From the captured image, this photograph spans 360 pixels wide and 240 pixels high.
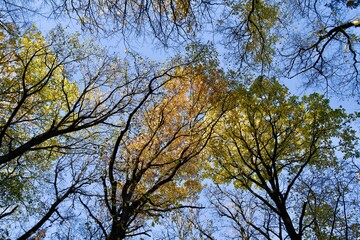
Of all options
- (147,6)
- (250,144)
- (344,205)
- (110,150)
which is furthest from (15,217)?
(344,205)

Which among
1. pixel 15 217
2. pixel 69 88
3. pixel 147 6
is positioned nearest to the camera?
pixel 147 6

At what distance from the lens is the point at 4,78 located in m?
9.27

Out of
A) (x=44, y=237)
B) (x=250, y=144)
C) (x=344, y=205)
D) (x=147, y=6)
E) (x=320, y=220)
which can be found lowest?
(x=44, y=237)

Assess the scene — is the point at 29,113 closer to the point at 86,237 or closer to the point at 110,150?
the point at 110,150

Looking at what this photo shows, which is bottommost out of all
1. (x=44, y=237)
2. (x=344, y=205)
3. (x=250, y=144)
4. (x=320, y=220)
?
(x=44, y=237)

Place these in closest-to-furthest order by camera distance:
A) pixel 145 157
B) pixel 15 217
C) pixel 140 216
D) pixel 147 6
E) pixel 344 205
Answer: pixel 147 6
pixel 140 216
pixel 145 157
pixel 344 205
pixel 15 217

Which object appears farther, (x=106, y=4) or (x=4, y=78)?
(x=4, y=78)

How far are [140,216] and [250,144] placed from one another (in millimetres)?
4686

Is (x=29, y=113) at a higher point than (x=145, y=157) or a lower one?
higher

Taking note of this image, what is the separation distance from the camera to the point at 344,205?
380 inches

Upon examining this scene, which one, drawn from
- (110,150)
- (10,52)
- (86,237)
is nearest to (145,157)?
(110,150)

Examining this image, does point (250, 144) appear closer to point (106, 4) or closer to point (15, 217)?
point (106, 4)

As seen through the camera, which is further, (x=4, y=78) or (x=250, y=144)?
(x=250, y=144)

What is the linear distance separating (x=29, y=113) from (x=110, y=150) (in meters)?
3.27
